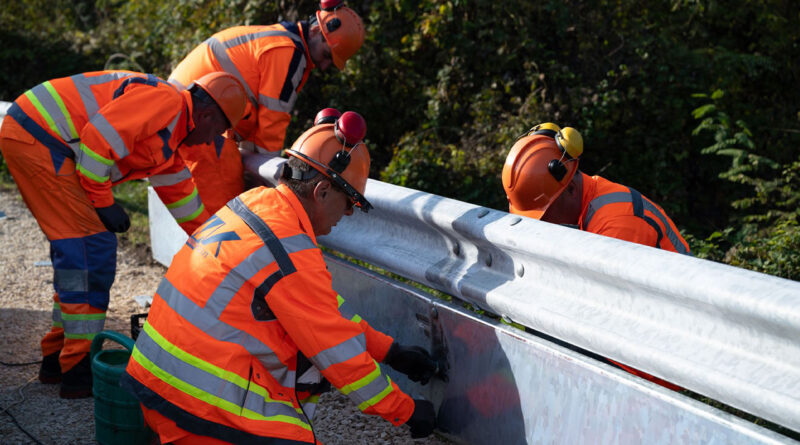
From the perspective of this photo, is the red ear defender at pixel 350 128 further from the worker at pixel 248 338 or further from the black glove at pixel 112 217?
the black glove at pixel 112 217

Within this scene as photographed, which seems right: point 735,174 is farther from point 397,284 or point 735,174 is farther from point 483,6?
point 397,284

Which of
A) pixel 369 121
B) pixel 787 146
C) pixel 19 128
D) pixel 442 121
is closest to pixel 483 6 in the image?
pixel 442 121

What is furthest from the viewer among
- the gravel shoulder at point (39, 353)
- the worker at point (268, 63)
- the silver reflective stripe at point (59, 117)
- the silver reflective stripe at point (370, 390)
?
the worker at point (268, 63)

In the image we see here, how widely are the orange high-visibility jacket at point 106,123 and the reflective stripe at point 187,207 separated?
0.81 feet

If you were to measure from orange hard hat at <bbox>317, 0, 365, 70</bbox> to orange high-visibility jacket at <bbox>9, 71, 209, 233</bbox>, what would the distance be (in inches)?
55.8

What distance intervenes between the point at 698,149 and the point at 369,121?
3.42m

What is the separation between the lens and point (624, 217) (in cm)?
334

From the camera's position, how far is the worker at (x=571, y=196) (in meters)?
3.34

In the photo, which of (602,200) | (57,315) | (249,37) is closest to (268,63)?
(249,37)

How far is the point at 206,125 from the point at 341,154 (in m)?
1.79

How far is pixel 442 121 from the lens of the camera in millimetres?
8258

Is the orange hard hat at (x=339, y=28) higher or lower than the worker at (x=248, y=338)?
higher

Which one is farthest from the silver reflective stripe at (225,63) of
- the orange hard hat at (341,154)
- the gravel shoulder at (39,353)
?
the orange hard hat at (341,154)

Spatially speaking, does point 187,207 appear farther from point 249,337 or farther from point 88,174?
point 249,337
